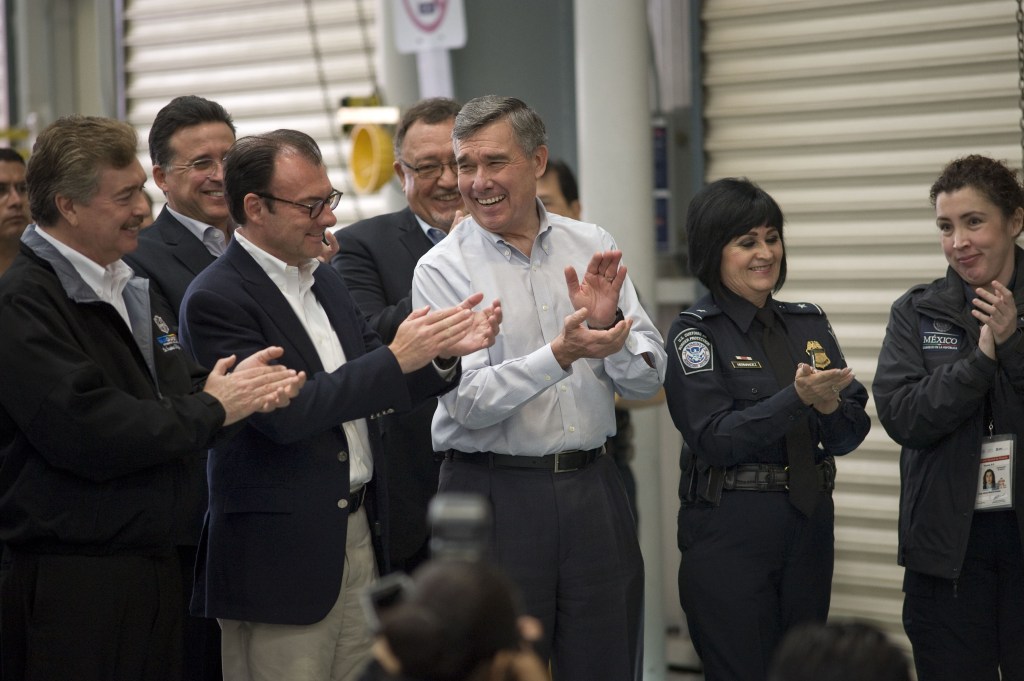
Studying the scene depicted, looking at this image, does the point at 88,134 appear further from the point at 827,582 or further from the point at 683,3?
the point at 683,3

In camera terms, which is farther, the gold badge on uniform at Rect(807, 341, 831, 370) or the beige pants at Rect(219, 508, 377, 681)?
the gold badge on uniform at Rect(807, 341, 831, 370)

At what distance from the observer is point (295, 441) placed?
9.64 ft

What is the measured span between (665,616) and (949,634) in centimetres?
207

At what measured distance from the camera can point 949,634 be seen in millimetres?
3572

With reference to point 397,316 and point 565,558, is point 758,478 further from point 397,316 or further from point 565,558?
point 397,316

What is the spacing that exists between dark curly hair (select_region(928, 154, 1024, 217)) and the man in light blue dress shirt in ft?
3.55

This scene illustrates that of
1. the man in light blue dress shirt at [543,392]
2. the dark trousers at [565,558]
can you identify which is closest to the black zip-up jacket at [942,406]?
the man in light blue dress shirt at [543,392]

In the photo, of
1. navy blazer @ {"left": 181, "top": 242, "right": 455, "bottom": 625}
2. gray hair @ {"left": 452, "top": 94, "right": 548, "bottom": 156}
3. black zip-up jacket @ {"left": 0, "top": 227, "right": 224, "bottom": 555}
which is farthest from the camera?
gray hair @ {"left": 452, "top": 94, "right": 548, "bottom": 156}

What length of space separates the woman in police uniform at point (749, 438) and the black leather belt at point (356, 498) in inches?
37.2

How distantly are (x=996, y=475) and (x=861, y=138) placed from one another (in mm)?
2207

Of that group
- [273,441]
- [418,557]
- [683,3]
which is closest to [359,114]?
[683,3]

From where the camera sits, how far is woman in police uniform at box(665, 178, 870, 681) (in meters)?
3.43

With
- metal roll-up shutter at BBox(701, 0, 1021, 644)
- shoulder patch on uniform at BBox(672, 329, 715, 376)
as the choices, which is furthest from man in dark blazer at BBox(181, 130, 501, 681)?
metal roll-up shutter at BBox(701, 0, 1021, 644)

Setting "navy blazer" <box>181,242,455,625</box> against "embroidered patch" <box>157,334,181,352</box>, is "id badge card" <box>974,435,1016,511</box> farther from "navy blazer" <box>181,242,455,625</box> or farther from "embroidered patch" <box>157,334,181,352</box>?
"embroidered patch" <box>157,334,181,352</box>
